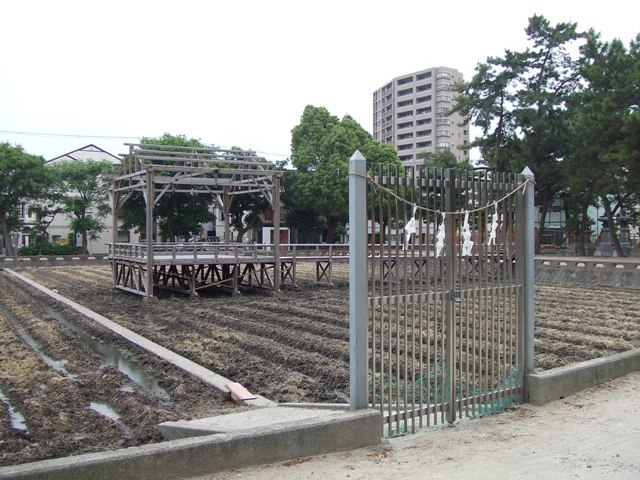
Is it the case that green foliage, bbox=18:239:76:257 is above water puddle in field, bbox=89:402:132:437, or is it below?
above

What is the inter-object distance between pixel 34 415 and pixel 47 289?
14975 millimetres

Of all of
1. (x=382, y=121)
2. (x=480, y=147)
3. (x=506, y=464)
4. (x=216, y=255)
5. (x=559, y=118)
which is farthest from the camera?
(x=382, y=121)

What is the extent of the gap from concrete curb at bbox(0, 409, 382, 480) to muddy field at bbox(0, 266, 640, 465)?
1.11 metres

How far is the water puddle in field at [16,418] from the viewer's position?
18.6ft

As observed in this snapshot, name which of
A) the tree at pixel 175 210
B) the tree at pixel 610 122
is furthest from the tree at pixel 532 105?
the tree at pixel 175 210

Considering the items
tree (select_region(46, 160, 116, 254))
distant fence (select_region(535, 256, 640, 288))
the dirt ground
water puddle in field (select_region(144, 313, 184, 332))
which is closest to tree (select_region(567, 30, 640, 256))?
distant fence (select_region(535, 256, 640, 288))

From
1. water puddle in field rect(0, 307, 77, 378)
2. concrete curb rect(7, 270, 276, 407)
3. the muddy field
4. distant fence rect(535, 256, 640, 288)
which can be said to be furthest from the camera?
distant fence rect(535, 256, 640, 288)

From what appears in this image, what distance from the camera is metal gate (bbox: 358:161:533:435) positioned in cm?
487

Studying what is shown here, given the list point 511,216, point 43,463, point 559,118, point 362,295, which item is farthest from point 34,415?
point 559,118

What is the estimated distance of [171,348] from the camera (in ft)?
33.1

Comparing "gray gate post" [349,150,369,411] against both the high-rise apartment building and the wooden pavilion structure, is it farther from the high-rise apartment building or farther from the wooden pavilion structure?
the high-rise apartment building

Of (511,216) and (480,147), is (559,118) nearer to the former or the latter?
(480,147)

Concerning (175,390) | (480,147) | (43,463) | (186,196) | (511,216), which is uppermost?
(480,147)

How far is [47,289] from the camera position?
19.6 meters
